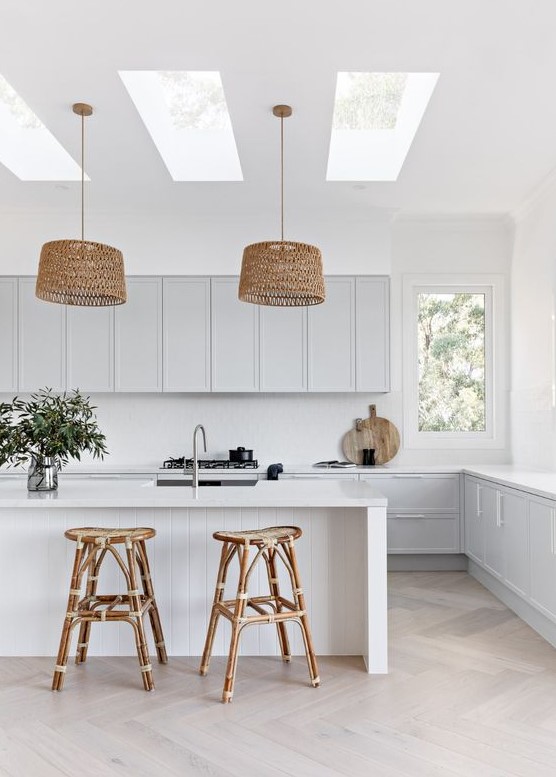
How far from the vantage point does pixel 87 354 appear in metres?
5.78

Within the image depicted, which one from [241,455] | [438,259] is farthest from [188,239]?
[438,259]

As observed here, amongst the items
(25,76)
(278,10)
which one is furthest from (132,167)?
(278,10)

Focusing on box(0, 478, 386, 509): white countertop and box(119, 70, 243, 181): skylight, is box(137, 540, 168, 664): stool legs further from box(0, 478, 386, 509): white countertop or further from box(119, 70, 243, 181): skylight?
box(119, 70, 243, 181): skylight

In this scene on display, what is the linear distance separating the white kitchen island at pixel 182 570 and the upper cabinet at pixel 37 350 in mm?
2322

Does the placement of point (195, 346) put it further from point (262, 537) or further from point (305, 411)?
point (262, 537)

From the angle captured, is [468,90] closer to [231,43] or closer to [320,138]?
[320,138]

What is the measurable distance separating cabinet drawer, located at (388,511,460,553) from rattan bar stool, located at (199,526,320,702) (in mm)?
2280

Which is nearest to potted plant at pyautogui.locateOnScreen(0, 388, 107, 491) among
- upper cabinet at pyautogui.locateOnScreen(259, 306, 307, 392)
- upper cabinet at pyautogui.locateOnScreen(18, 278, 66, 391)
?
upper cabinet at pyautogui.locateOnScreen(18, 278, 66, 391)

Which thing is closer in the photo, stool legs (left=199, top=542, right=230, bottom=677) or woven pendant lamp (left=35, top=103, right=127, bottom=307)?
stool legs (left=199, top=542, right=230, bottom=677)

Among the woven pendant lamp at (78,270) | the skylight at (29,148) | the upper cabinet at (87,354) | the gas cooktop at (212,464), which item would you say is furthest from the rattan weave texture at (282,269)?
the upper cabinet at (87,354)

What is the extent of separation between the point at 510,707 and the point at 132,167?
4001 millimetres

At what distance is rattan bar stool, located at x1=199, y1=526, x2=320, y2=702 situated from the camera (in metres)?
3.01

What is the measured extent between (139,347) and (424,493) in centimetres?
266

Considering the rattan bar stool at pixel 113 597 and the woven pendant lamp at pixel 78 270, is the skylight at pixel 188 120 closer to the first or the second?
the woven pendant lamp at pixel 78 270
